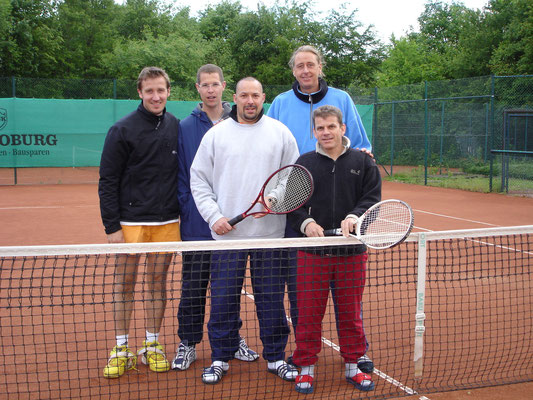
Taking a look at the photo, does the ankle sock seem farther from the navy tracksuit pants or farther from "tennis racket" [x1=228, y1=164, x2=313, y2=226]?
"tennis racket" [x1=228, y1=164, x2=313, y2=226]

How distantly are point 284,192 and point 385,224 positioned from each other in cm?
62

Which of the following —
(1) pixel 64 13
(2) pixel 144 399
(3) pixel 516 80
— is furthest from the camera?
(1) pixel 64 13

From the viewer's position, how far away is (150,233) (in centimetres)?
373

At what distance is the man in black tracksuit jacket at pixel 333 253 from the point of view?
3393 millimetres

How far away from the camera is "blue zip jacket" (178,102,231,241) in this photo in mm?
3742

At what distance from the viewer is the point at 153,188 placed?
366 cm

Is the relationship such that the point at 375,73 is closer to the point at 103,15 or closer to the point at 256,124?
the point at 103,15

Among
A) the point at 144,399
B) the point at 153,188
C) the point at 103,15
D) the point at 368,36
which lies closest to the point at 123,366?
the point at 144,399

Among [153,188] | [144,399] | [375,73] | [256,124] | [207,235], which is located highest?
[375,73]

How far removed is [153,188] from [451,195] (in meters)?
11.3

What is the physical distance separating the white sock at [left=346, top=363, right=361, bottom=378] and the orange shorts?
4.59 feet

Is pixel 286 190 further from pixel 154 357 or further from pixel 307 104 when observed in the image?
pixel 154 357

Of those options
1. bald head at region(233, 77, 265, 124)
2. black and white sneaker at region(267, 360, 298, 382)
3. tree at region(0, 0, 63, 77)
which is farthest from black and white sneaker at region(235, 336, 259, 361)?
tree at region(0, 0, 63, 77)

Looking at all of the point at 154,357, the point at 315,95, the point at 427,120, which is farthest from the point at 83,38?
the point at 154,357
